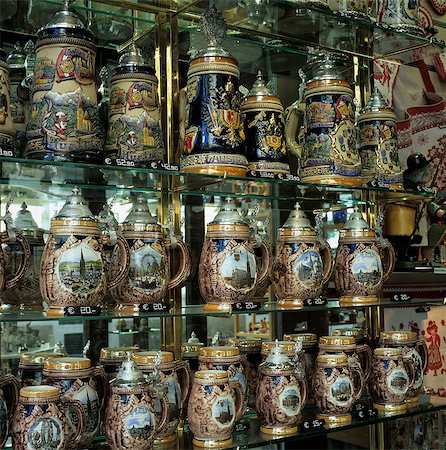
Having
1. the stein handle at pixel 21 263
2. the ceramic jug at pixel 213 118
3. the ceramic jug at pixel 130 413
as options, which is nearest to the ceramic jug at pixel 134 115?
the ceramic jug at pixel 213 118

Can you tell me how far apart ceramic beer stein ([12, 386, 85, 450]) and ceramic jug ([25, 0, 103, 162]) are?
0.52 m

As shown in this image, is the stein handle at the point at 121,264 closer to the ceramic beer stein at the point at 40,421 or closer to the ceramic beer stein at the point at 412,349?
the ceramic beer stein at the point at 40,421

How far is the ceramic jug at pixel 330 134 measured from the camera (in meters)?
2.04

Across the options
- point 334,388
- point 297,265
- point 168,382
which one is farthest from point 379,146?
point 168,382

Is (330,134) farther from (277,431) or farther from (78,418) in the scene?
(78,418)

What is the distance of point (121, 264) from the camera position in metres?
1.68

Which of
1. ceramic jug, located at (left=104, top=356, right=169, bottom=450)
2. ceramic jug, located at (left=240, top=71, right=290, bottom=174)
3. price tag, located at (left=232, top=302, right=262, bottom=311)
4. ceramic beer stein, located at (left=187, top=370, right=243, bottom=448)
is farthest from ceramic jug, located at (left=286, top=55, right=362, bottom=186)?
ceramic jug, located at (left=104, top=356, right=169, bottom=450)

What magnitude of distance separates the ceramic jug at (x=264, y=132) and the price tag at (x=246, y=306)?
36cm

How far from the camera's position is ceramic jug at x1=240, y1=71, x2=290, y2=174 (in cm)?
195

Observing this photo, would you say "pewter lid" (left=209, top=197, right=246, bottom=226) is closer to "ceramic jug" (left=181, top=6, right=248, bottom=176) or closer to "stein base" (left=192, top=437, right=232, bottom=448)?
"ceramic jug" (left=181, top=6, right=248, bottom=176)

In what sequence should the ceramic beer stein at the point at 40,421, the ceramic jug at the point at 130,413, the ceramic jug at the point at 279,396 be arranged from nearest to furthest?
the ceramic beer stein at the point at 40,421, the ceramic jug at the point at 130,413, the ceramic jug at the point at 279,396

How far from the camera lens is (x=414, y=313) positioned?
286 cm

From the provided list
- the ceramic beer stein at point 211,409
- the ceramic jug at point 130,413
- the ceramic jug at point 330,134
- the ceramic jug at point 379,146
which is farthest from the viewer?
the ceramic jug at point 379,146

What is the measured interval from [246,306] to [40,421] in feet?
1.98
